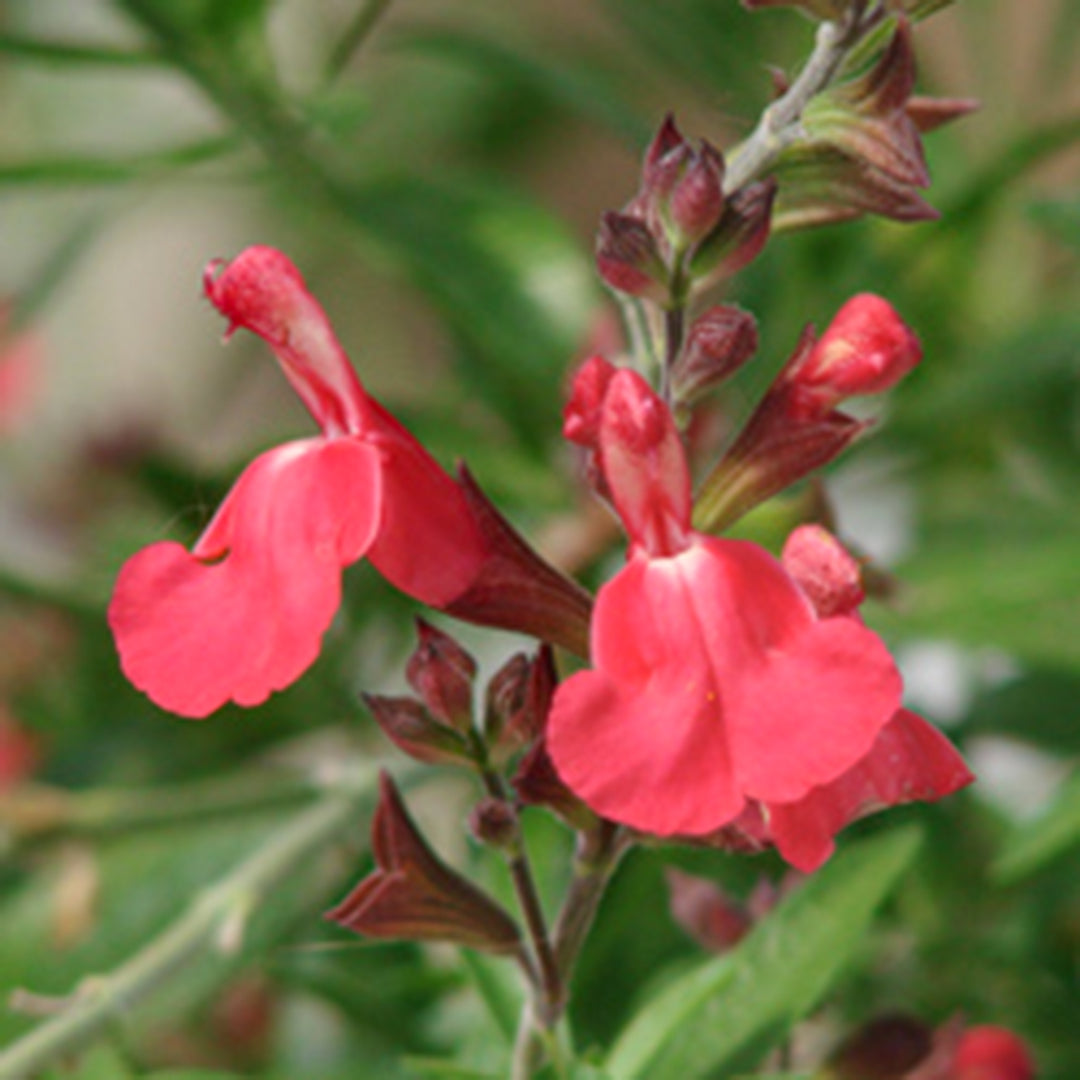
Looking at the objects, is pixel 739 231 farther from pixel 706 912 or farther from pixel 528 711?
pixel 706 912

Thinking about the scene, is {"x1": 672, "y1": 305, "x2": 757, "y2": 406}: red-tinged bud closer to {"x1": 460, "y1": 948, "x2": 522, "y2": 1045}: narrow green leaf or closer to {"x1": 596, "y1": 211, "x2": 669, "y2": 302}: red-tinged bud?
{"x1": 596, "y1": 211, "x2": 669, "y2": 302}: red-tinged bud

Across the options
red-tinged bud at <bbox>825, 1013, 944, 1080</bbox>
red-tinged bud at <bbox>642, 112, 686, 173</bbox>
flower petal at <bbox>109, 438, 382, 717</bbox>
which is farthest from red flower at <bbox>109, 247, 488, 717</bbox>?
red-tinged bud at <bbox>825, 1013, 944, 1080</bbox>

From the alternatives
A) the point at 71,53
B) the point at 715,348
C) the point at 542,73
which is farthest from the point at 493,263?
the point at 715,348

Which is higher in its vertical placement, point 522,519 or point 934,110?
point 934,110

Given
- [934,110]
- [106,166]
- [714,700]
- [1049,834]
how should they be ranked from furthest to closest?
1. [106,166]
2. [1049,834]
3. [934,110]
4. [714,700]

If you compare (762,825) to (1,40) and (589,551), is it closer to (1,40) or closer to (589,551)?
(589,551)

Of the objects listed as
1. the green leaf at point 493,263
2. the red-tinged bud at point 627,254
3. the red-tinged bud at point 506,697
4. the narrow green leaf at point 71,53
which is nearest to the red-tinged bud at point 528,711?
the red-tinged bud at point 506,697
